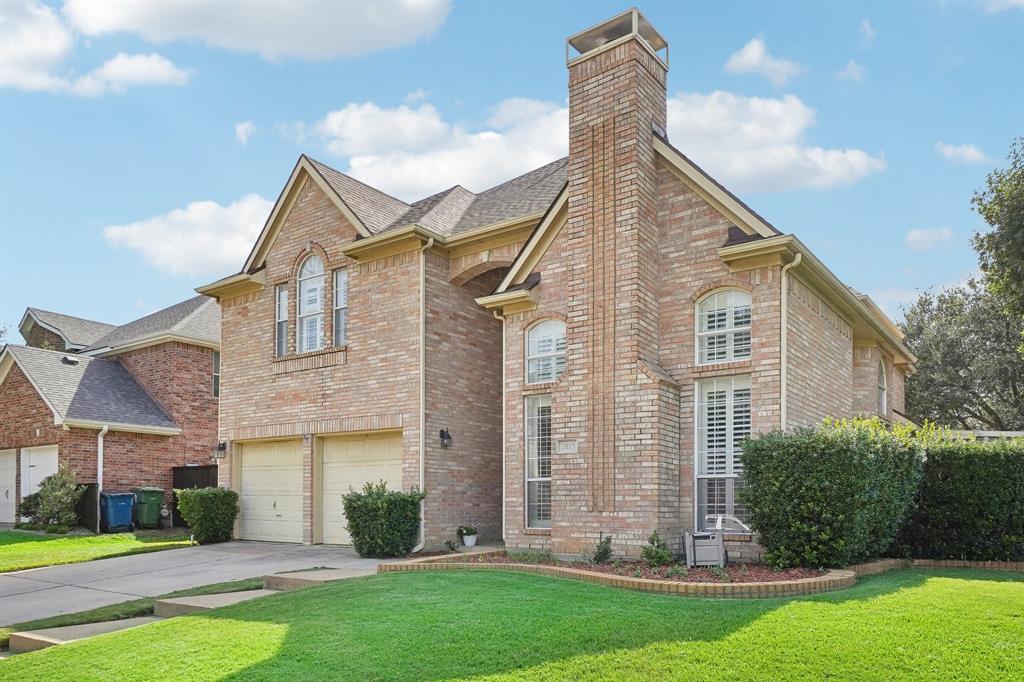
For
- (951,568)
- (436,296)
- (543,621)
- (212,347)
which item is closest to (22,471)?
(212,347)

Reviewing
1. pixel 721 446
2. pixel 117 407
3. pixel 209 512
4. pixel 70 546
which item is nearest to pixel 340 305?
pixel 209 512

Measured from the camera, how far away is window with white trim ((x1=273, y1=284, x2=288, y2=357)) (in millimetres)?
19672

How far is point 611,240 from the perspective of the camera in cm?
1333

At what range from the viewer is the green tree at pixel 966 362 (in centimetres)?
3131

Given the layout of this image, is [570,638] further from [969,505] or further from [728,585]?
[969,505]

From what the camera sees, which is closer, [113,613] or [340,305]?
[113,613]

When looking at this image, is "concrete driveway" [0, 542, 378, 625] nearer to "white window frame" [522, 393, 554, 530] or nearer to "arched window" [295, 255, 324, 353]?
"white window frame" [522, 393, 554, 530]

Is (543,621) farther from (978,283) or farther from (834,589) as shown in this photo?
(978,283)

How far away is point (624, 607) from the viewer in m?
8.37

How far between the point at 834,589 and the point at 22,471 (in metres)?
24.0

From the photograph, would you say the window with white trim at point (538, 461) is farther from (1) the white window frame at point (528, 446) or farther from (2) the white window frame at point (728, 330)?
(2) the white window frame at point (728, 330)

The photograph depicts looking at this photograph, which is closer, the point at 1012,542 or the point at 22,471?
Result: the point at 1012,542

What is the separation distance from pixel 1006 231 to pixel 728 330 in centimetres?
1267

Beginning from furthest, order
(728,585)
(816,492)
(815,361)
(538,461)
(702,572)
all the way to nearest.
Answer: (538,461) < (815,361) < (702,572) < (816,492) < (728,585)
